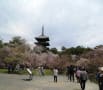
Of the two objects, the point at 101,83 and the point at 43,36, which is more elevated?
the point at 43,36

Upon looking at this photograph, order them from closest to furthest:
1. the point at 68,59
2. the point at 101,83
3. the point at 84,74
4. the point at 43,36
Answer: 1. the point at 101,83
2. the point at 84,74
3. the point at 68,59
4. the point at 43,36

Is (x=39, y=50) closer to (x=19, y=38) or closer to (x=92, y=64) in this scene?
(x=19, y=38)

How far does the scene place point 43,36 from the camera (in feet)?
368

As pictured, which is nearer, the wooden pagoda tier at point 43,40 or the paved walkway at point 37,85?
the paved walkway at point 37,85

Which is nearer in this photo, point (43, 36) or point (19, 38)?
point (19, 38)

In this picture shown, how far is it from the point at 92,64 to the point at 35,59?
21.7 metres

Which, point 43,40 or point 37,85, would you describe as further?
→ point 43,40

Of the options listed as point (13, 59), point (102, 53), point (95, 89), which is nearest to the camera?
point (95, 89)

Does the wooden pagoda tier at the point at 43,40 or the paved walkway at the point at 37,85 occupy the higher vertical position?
the wooden pagoda tier at the point at 43,40

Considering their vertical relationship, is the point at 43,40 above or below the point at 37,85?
above

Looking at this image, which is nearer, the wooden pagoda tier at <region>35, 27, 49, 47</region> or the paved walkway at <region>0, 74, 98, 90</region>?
the paved walkway at <region>0, 74, 98, 90</region>

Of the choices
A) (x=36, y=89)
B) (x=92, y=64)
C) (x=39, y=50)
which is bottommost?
(x=36, y=89)

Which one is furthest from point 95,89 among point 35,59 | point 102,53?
point 35,59

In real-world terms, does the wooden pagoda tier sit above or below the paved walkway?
above
